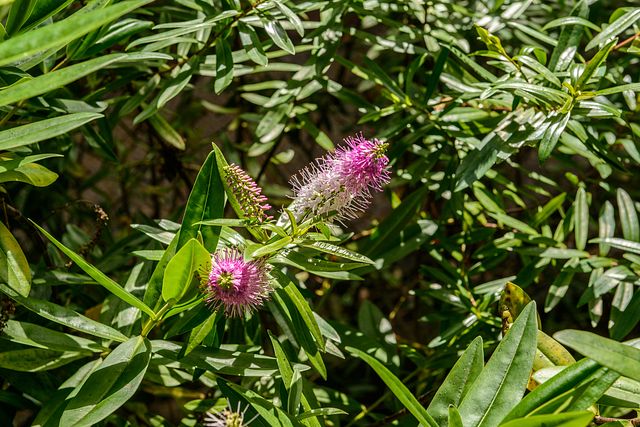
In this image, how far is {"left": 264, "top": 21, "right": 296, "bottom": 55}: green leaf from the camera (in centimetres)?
92

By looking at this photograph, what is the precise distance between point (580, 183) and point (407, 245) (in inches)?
13.2

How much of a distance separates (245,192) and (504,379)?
1.03ft

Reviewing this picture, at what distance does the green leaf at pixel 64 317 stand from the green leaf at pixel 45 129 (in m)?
0.17

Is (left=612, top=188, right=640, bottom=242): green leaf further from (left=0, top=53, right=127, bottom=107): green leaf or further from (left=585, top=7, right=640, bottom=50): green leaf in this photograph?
(left=0, top=53, right=127, bottom=107): green leaf

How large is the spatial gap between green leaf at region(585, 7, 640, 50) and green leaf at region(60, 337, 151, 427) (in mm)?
679

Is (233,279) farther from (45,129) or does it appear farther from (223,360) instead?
(45,129)

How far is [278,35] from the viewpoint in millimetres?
950

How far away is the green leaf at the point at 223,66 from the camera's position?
0.97 meters

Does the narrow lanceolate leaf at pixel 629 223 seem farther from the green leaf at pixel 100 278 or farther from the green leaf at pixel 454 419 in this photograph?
the green leaf at pixel 100 278

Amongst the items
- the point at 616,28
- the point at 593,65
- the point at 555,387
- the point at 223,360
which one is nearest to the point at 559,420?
the point at 555,387

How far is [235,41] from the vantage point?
1464mm

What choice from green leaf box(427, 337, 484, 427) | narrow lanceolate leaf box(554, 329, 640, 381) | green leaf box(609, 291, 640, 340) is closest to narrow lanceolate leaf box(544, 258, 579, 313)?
green leaf box(609, 291, 640, 340)

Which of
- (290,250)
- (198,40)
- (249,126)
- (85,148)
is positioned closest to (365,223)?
(249,126)

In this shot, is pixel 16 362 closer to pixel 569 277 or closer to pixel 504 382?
pixel 504 382
